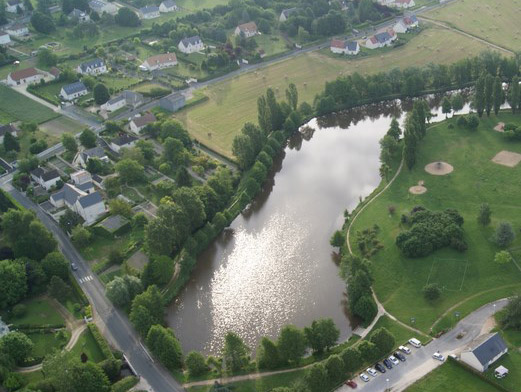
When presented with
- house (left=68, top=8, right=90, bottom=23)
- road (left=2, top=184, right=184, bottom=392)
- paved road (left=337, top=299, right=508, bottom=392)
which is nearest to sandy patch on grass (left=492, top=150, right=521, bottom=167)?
paved road (left=337, top=299, right=508, bottom=392)

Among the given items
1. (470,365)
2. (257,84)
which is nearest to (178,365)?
(470,365)

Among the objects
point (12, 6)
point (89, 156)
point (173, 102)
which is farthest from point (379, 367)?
point (12, 6)

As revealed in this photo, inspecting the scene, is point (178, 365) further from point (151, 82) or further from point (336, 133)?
point (151, 82)

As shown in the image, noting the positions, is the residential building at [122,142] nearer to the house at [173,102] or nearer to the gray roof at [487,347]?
the house at [173,102]

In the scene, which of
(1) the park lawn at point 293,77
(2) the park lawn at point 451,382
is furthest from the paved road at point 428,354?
(1) the park lawn at point 293,77

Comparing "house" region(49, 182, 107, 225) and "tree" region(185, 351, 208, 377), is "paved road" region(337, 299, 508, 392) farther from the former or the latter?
"house" region(49, 182, 107, 225)

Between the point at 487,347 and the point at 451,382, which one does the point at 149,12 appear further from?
the point at 451,382
